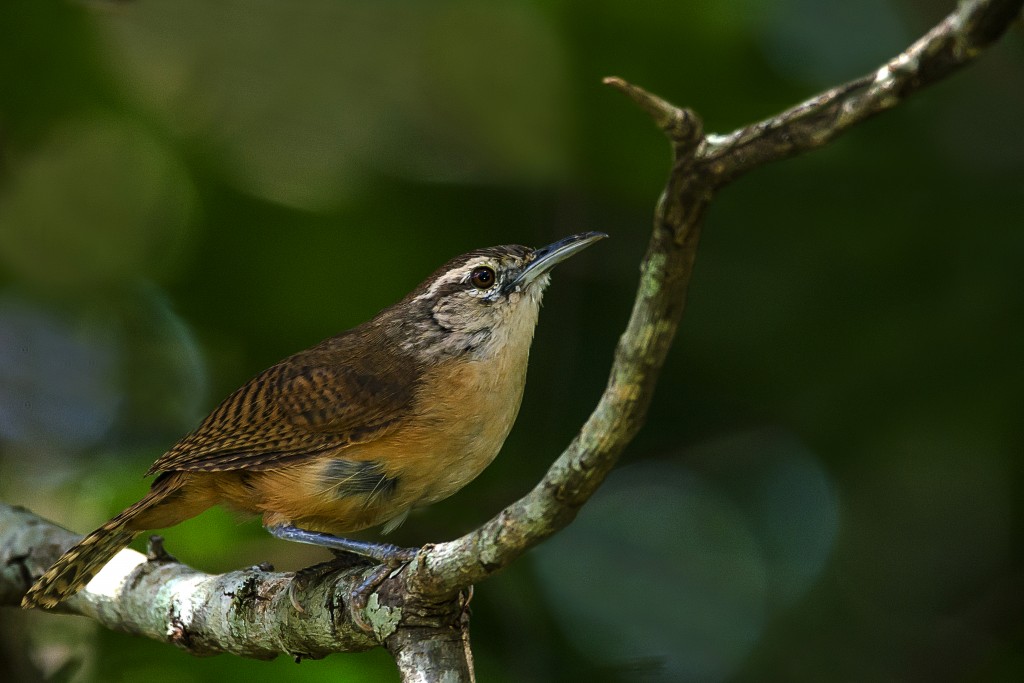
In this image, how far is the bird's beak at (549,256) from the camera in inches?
155

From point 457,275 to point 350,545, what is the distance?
1145 mm

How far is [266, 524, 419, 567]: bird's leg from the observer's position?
3.15 meters

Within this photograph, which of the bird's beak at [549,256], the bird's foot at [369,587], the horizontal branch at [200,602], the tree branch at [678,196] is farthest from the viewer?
the bird's beak at [549,256]

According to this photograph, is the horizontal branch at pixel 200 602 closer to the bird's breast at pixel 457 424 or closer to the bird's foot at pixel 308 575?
the bird's foot at pixel 308 575

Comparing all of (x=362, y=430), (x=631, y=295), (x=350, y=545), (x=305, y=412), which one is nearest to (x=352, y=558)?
(x=350, y=545)

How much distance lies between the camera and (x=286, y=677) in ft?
14.1

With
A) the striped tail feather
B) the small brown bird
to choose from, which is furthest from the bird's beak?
the striped tail feather

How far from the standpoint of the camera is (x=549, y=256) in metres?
4.04

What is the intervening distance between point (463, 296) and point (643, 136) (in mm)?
1662

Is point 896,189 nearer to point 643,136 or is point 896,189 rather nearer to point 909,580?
point 643,136

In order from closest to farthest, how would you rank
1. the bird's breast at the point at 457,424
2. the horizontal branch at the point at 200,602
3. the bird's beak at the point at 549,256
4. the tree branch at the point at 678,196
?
the tree branch at the point at 678,196 → the horizontal branch at the point at 200,602 → the bird's breast at the point at 457,424 → the bird's beak at the point at 549,256

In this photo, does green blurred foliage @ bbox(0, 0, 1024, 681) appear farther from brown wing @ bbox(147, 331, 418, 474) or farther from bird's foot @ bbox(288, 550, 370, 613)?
bird's foot @ bbox(288, 550, 370, 613)

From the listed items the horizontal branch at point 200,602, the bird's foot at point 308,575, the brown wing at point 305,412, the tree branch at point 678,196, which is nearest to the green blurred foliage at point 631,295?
the horizontal branch at point 200,602

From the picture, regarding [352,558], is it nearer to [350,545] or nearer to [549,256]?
[350,545]
